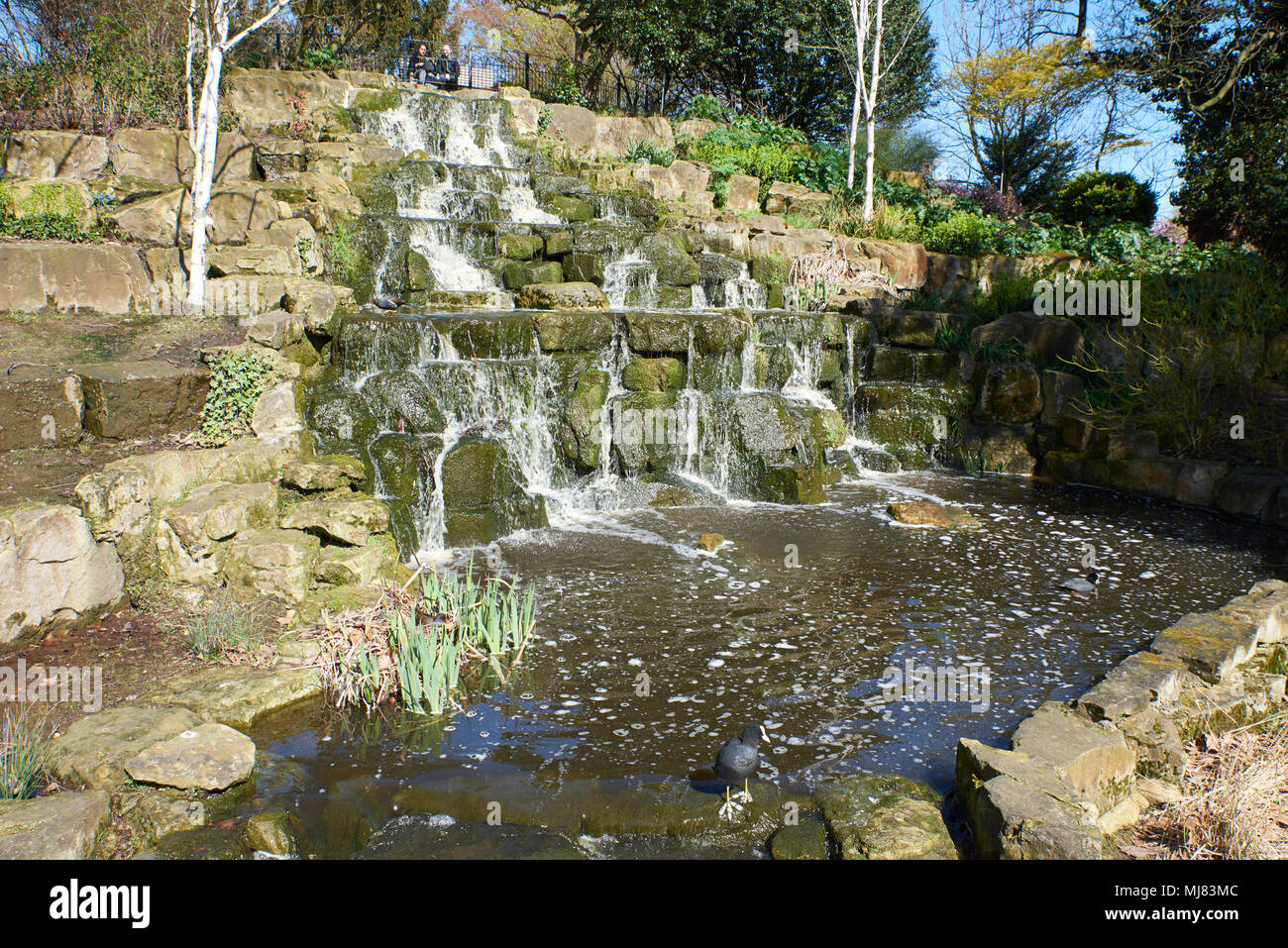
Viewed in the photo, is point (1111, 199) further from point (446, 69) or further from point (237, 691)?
point (237, 691)

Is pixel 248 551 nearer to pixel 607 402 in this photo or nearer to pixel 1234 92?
pixel 607 402

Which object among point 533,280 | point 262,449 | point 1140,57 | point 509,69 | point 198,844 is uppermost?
point 509,69

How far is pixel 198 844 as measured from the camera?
3.18m

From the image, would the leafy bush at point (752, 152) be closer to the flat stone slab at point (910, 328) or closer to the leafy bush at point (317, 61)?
the flat stone slab at point (910, 328)

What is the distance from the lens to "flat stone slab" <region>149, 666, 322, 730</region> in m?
4.18

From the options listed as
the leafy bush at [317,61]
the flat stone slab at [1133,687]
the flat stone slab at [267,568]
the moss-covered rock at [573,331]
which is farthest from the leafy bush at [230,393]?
the leafy bush at [317,61]

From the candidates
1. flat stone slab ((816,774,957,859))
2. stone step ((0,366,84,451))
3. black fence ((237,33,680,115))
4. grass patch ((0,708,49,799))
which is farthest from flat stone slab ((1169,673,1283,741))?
black fence ((237,33,680,115))

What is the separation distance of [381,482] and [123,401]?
6.66 ft

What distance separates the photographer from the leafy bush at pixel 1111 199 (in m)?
14.2

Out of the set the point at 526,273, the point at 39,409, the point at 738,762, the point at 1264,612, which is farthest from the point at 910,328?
the point at 39,409

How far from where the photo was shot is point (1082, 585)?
20.4ft

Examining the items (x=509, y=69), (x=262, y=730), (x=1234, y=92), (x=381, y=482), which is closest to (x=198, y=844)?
Result: (x=262, y=730)

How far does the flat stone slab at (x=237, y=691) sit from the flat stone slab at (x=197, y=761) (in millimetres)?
324

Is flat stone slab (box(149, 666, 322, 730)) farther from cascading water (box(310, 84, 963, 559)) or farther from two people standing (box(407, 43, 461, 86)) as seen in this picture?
two people standing (box(407, 43, 461, 86))
